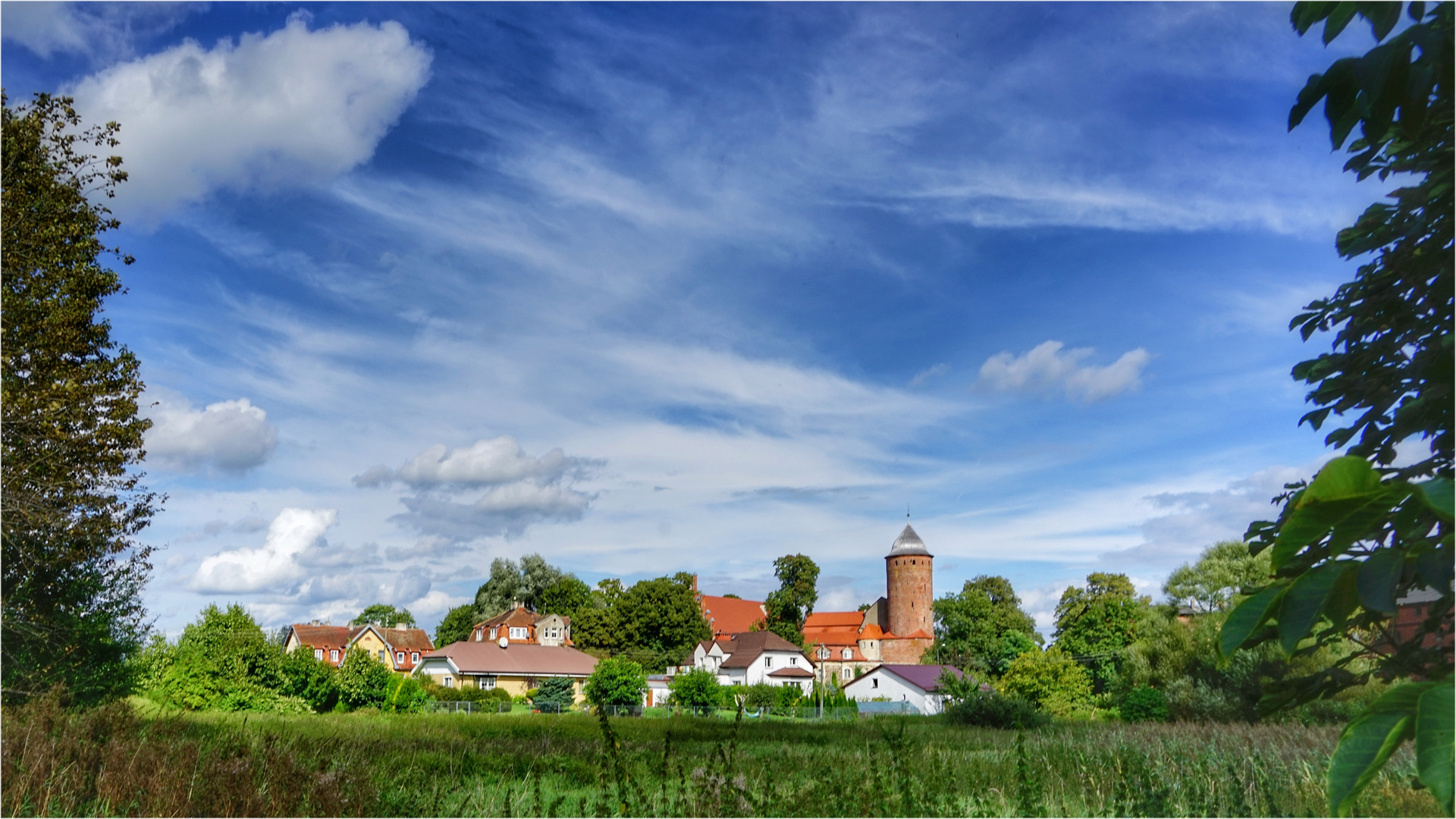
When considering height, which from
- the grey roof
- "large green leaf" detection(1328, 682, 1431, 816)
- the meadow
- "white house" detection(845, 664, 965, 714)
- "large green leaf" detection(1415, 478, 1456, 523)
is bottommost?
"white house" detection(845, 664, 965, 714)

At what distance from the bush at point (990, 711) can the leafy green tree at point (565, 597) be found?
59.7 meters

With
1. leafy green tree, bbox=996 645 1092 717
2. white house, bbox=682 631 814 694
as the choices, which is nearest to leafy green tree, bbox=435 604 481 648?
white house, bbox=682 631 814 694

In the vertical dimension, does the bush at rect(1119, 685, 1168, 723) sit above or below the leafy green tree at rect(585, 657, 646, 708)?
above

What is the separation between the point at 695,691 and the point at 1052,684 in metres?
17.1

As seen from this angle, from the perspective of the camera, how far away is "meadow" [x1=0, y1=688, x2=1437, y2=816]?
629 cm

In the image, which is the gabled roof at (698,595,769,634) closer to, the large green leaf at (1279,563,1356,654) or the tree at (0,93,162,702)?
the tree at (0,93,162,702)

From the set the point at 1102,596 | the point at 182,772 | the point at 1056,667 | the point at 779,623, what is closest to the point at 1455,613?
the point at 182,772

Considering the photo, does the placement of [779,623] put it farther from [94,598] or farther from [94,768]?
[94,768]

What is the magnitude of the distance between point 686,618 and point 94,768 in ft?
217

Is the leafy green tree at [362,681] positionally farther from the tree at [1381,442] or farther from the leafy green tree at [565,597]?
the leafy green tree at [565,597]

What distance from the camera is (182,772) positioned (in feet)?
23.1

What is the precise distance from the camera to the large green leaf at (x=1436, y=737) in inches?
47.3

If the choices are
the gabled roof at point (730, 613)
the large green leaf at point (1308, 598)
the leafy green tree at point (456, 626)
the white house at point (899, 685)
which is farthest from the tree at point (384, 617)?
the large green leaf at point (1308, 598)

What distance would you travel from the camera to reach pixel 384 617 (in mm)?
100562
